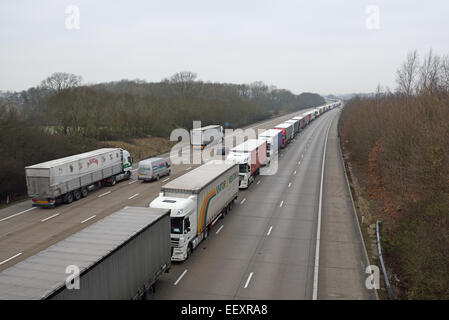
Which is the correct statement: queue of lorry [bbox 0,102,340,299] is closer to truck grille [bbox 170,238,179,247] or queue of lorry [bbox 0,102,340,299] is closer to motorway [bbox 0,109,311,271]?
truck grille [bbox 170,238,179,247]

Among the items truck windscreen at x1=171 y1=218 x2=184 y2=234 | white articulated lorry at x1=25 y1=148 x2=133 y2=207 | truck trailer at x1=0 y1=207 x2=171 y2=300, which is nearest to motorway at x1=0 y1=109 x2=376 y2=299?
white articulated lorry at x1=25 y1=148 x2=133 y2=207

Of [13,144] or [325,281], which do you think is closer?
[325,281]

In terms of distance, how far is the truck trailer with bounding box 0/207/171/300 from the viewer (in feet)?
28.9

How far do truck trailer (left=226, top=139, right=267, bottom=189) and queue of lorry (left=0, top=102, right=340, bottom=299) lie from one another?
200 inches

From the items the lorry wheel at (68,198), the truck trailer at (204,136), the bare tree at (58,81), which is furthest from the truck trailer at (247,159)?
the bare tree at (58,81)

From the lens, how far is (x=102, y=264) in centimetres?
1021

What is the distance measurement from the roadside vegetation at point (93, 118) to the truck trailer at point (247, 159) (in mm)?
17891

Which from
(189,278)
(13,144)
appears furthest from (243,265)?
(13,144)

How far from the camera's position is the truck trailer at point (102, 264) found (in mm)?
8805

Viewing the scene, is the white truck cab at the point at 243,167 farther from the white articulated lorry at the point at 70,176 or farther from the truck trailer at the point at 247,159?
the white articulated lorry at the point at 70,176
